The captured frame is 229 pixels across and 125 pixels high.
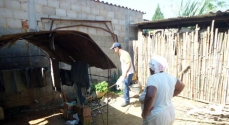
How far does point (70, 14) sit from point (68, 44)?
2003mm

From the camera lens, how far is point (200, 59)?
504 centimetres

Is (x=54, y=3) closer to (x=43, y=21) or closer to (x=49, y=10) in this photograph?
(x=49, y=10)

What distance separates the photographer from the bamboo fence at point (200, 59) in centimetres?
464

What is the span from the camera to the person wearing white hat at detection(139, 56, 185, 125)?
189 cm

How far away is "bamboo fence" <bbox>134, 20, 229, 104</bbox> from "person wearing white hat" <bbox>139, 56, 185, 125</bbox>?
11.3 feet

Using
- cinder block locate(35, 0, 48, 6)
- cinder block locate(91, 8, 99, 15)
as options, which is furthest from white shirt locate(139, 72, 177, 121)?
cinder block locate(91, 8, 99, 15)

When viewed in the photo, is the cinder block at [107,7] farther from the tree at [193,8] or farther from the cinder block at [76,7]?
the tree at [193,8]

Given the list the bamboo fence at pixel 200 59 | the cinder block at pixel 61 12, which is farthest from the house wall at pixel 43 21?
the bamboo fence at pixel 200 59

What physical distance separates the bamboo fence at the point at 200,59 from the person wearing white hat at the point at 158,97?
11.3 ft

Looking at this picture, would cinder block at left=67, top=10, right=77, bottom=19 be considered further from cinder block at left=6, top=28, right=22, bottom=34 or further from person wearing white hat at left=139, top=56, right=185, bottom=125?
person wearing white hat at left=139, top=56, right=185, bottom=125

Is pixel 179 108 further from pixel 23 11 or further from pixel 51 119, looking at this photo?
pixel 23 11

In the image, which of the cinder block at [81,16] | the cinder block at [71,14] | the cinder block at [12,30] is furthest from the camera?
the cinder block at [81,16]

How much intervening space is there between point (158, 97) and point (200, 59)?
3746 mm

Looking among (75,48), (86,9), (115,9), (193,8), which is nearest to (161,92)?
(75,48)
